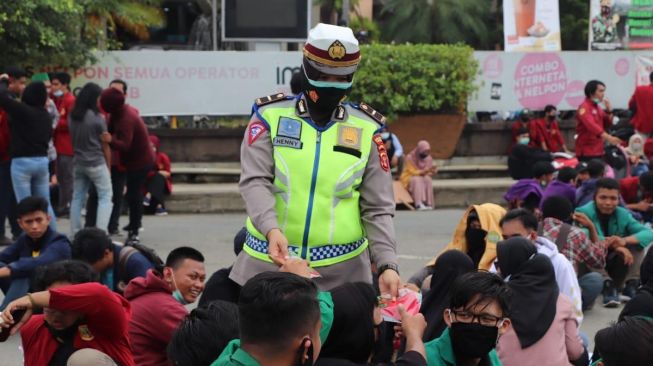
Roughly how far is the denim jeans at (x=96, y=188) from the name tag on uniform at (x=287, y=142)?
7067mm

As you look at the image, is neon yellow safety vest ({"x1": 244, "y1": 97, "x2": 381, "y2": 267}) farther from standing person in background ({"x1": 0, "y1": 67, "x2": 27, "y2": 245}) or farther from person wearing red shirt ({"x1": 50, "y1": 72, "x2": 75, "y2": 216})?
person wearing red shirt ({"x1": 50, "y1": 72, "x2": 75, "y2": 216})

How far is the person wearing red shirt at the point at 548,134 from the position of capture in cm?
1703

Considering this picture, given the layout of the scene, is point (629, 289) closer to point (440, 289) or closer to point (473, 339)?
point (440, 289)

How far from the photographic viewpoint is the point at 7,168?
11.4m

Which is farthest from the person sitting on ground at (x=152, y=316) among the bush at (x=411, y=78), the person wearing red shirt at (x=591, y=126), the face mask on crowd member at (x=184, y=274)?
the bush at (x=411, y=78)

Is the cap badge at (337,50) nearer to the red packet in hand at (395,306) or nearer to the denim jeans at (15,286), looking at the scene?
the red packet in hand at (395,306)

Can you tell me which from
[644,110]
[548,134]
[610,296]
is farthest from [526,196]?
[548,134]

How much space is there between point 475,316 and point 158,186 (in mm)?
9894

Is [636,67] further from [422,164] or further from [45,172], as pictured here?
[45,172]

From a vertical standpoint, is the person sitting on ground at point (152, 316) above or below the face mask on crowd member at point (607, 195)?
below

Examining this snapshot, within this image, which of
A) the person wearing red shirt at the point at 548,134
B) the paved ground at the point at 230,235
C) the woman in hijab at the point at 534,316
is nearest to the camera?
the woman in hijab at the point at 534,316

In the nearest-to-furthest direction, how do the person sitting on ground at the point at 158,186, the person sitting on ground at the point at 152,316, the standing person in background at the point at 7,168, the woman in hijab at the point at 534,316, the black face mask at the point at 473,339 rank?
the black face mask at the point at 473,339 < the person sitting on ground at the point at 152,316 < the woman in hijab at the point at 534,316 < the standing person in background at the point at 7,168 < the person sitting on ground at the point at 158,186

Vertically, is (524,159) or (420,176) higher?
(524,159)

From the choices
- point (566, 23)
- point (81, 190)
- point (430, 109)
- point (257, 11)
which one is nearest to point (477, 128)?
point (430, 109)
